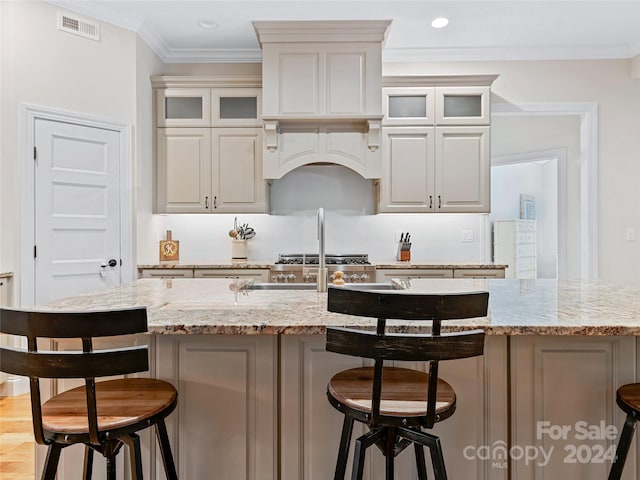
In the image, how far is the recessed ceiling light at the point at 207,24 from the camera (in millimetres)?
3459

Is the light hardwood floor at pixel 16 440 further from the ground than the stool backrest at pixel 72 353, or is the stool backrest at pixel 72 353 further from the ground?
the stool backrest at pixel 72 353

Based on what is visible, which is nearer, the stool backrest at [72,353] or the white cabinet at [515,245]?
the stool backrest at [72,353]

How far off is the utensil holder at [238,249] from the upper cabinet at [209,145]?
1.15 ft

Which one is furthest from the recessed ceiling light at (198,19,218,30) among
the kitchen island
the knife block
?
the kitchen island

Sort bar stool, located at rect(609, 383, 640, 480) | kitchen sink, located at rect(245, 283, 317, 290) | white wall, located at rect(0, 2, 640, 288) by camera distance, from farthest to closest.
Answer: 1. white wall, located at rect(0, 2, 640, 288)
2. kitchen sink, located at rect(245, 283, 317, 290)
3. bar stool, located at rect(609, 383, 640, 480)

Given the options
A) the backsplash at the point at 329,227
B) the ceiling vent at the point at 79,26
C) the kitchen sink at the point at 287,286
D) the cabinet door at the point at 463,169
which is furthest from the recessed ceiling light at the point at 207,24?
the kitchen sink at the point at 287,286

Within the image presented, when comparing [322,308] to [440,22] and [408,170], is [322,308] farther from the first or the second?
[440,22]

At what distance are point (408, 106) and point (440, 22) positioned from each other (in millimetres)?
710

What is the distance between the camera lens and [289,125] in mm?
3594

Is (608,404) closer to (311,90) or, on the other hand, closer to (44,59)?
(311,90)

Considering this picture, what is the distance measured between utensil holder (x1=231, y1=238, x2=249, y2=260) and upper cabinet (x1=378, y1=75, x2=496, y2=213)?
1405mm

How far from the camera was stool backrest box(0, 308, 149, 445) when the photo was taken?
977mm

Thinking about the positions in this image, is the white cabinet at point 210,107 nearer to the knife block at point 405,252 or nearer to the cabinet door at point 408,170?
the cabinet door at point 408,170

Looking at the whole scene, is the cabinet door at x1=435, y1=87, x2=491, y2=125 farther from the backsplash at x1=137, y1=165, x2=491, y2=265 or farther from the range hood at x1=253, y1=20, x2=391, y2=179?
the backsplash at x1=137, y1=165, x2=491, y2=265
